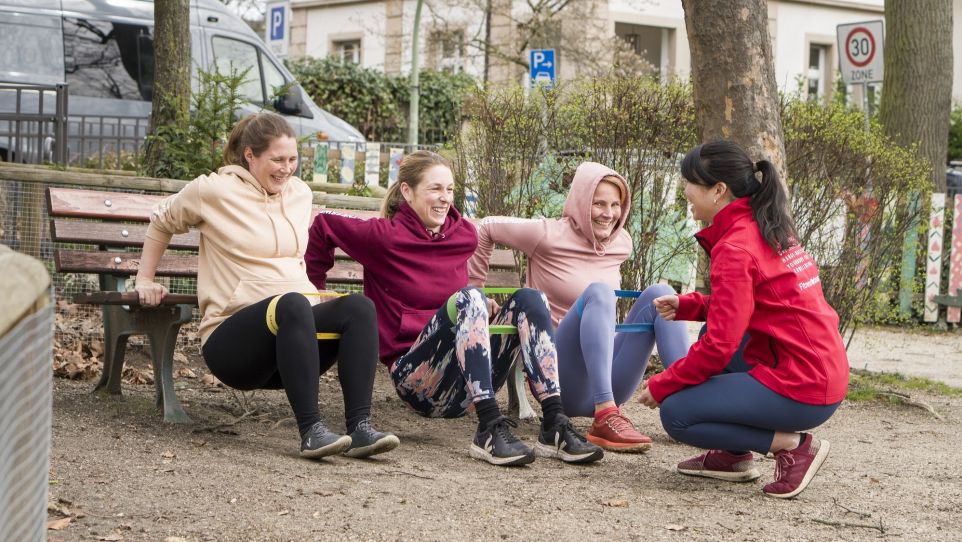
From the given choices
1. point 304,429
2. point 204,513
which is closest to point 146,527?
point 204,513

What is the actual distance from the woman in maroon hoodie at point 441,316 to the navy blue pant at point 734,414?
1.36 feet

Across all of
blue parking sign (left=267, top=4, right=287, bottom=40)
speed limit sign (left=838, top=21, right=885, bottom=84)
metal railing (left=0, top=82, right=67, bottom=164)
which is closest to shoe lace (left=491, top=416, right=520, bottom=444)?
metal railing (left=0, top=82, right=67, bottom=164)

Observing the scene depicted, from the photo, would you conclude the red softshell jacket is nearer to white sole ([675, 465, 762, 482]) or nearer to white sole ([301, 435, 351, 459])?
white sole ([675, 465, 762, 482])

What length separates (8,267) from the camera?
196 cm

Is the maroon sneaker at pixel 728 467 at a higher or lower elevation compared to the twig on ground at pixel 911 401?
higher

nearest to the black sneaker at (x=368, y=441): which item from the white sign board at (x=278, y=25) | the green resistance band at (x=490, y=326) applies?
the green resistance band at (x=490, y=326)

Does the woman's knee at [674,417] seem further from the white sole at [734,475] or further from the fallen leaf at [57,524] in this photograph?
the fallen leaf at [57,524]

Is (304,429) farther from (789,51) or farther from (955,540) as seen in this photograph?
(789,51)

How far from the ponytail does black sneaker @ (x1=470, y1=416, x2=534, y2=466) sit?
1.12 metres

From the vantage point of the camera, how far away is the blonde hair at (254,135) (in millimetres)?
4723

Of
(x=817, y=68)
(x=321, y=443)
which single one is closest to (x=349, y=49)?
(x=817, y=68)

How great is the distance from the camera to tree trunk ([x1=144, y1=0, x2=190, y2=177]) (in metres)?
7.71

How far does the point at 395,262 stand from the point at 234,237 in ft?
2.03

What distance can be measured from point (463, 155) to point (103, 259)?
8.31 ft
